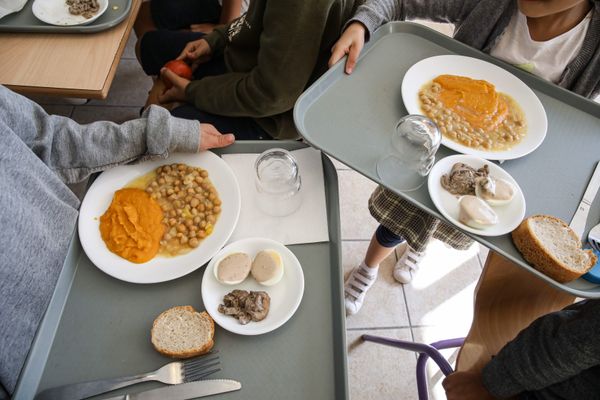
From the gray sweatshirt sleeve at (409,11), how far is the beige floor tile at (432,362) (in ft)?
3.82

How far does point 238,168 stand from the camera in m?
0.99

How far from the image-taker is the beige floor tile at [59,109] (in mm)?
2066

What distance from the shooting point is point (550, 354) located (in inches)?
30.0

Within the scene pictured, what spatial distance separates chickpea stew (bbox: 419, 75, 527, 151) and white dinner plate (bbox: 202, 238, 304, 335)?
528 millimetres

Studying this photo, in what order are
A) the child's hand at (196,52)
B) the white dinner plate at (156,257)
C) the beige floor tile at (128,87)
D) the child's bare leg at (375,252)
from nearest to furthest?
1. the white dinner plate at (156,257)
2. the child's bare leg at (375,252)
3. the child's hand at (196,52)
4. the beige floor tile at (128,87)

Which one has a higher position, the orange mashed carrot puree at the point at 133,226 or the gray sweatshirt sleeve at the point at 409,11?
the gray sweatshirt sleeve at the point at 409,11

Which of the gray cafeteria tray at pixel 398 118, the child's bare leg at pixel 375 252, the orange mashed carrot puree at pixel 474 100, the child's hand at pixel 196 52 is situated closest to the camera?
the gray cafeteria tray at pixel 398 118

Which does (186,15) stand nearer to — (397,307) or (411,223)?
(411,223)

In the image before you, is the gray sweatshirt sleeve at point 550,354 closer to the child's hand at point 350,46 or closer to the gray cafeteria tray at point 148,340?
the gray cafeteria tray at point 148,340

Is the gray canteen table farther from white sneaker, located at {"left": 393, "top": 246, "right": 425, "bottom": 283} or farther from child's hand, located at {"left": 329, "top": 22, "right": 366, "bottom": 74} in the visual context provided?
white sneaker, located at {"left": 393, "top": 246, "right": 425, "bottom": 283}

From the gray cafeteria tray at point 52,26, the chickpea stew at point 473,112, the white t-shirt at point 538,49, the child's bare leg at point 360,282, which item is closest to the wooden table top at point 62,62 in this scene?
the gray cafeteria tray at point 52,26

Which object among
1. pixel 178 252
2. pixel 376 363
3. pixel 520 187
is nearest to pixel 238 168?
pixel 178 252

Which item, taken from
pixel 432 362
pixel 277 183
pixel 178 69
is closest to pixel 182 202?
pixel 277 183

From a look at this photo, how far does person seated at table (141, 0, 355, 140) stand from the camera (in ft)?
3.49
